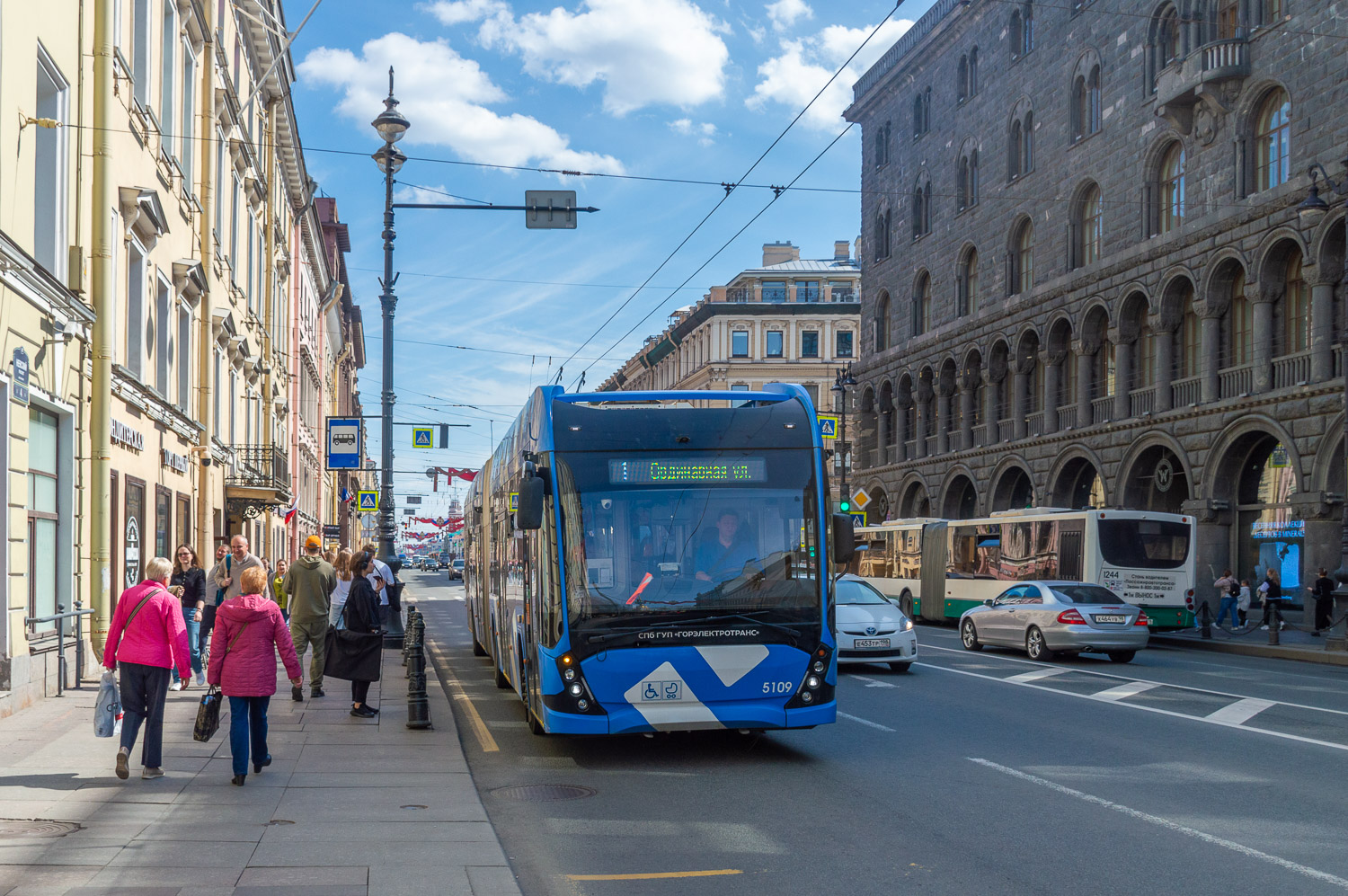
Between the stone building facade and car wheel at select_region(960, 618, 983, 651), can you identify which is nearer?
car wheel at select_region(960, 618, 983, 651)

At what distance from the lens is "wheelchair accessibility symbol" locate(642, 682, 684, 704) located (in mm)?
10797

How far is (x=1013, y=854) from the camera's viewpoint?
7.60 metres

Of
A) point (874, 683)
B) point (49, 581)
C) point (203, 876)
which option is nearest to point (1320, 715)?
point (874, 683)

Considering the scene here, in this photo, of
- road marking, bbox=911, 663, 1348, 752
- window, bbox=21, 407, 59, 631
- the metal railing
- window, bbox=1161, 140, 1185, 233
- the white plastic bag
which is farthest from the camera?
window, bbox=1161, 140, 1185, 233

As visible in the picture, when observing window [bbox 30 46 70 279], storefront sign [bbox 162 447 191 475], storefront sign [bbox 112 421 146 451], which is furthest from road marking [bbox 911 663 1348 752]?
window [bbox 30 46 70 279]

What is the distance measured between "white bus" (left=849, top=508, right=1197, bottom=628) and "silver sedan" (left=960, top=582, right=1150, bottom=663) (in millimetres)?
5758

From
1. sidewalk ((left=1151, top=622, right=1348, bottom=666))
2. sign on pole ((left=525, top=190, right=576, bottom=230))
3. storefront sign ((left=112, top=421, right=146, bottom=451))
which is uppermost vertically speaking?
sign on pole ((left=525, top=190, right=576, bottom=230))

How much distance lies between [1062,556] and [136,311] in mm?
19917

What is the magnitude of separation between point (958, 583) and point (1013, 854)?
94.3ft

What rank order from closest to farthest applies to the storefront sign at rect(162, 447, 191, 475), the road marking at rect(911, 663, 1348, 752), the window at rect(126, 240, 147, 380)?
the road marking at rect(911, 663, 1348, 752) → the window at rect(126, 240, 147, 380) → the storefront sign at rect(162, 447, 191, 475)

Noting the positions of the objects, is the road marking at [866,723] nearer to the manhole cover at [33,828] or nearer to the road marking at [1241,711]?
the road marking at [1241,711]

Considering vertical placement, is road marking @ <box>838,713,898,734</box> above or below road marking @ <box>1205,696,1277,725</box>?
above

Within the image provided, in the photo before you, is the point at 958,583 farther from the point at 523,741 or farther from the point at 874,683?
the point at 523,741

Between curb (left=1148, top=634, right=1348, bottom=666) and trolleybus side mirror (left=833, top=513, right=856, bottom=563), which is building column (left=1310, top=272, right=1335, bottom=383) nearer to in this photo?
curb (left=1148, top=634, right=1348, bottom=666)
